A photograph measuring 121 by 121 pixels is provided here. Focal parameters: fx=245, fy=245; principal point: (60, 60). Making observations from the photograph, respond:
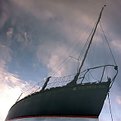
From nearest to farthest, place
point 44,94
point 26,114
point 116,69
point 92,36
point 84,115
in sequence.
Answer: point 84,115
point 116,69
point 44,94
point 26,114
point 92,36

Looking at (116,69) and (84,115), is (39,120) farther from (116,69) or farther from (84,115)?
(116,69)

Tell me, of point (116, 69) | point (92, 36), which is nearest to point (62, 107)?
point (116, 69)

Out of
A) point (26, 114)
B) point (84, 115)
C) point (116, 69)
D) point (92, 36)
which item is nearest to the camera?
point (84, 115)

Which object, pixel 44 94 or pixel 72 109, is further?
pixel 44 94

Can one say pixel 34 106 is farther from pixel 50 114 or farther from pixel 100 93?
Result: pixel 100 93

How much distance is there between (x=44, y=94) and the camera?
19.8 m

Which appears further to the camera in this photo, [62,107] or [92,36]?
[92,36]

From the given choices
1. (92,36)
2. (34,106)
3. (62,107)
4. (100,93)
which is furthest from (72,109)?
(92,36)

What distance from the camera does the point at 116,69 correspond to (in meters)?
18.5

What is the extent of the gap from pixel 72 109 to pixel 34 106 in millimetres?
4201

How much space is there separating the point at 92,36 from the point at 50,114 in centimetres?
864

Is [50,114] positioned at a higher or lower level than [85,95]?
lower

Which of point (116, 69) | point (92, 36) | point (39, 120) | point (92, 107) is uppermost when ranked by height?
point (92, 36)

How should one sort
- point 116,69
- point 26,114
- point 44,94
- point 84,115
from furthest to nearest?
point 26,114 → point 44,94 → point 116,69 → point 84,115
